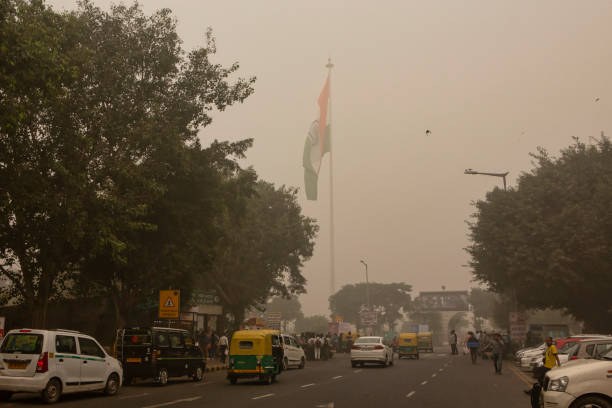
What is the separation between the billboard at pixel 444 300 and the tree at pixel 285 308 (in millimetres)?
54233

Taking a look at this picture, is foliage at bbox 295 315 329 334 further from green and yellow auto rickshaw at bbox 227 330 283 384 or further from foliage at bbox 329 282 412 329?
green and yellow auto rickshaw at bbox 227 330 283 384

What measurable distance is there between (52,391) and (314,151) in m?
38.1

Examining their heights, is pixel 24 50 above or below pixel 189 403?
above

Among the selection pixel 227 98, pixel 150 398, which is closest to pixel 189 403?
pixel 150 398

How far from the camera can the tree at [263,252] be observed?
48250 mm

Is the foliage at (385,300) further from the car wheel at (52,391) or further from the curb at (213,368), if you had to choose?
the car wheel at (52,391)

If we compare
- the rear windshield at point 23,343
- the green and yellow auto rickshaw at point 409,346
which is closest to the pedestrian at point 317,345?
the green and yellow auto rickshaw at point 409,346

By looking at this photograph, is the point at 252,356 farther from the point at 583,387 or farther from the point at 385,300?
the point at 385,300

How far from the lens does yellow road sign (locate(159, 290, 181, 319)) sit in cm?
2709

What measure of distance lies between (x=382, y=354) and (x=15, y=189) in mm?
20828

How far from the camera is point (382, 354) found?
106ft

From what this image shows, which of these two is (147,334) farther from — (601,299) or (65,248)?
(601,299)

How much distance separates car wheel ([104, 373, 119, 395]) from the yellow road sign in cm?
911

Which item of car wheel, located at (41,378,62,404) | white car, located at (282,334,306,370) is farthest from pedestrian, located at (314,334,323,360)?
car wheel, located at (41,378,62,404)
